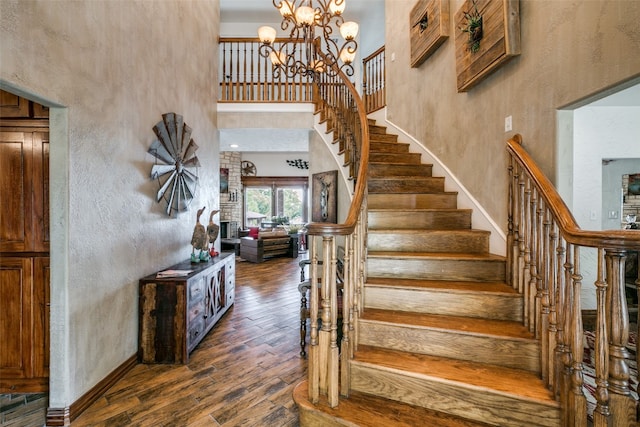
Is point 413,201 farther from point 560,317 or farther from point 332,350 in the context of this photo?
point 332,350

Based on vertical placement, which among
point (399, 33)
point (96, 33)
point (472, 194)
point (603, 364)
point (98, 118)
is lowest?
point (603, 364)

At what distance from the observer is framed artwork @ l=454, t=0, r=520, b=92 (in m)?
2.04

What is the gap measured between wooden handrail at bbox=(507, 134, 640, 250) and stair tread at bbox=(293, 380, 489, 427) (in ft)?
3.35

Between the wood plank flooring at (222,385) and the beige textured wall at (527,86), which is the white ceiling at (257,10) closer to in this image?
the beige textured wall at (527,86)

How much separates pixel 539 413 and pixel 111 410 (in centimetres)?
250

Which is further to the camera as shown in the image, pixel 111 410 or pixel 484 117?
pixel 484 117

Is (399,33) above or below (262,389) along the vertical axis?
above

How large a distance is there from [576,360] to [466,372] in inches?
19.4

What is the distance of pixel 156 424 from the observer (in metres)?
1.73

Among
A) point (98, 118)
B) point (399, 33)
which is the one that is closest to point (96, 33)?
point (98, 118)

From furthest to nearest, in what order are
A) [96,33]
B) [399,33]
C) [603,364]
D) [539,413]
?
[399,33], [96,33], [539,413], [603,364]

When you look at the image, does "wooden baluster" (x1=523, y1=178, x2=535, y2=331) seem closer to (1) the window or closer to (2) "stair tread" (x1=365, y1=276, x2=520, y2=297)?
(2) "stair tread" (x1=365, y1=276, x2=520, y2=297)

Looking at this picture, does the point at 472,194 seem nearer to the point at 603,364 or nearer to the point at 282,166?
the point at 603,364

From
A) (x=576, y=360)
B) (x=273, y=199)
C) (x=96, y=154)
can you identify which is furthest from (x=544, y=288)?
(x=273, y=199)
